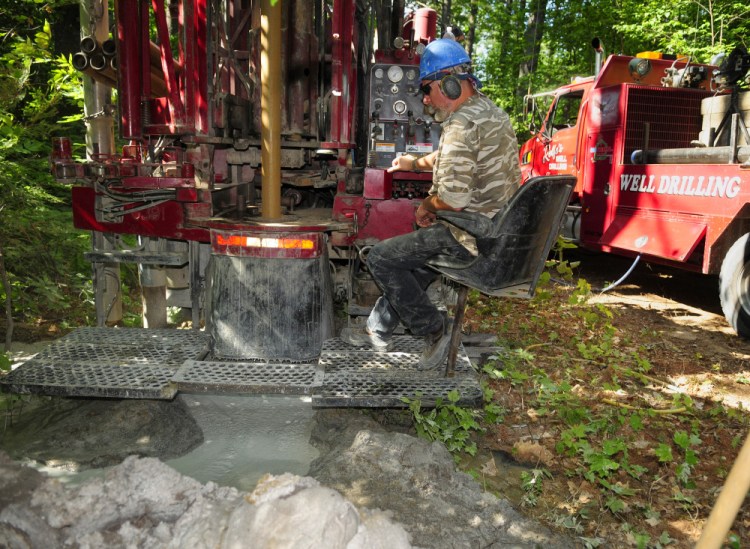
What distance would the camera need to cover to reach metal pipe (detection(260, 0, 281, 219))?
3715 millimetres

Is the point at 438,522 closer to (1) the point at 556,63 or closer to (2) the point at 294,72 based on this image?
(2) the point at 294,72

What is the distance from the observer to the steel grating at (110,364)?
316 centimetres

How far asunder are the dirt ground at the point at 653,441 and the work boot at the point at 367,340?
34.1 inches

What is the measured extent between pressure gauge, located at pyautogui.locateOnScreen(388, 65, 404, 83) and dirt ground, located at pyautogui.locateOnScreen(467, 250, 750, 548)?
2.47 metres

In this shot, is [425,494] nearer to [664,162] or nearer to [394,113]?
[394,113]

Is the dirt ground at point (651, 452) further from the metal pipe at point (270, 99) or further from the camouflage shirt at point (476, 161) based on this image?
the metal pipe at point (270, 99)

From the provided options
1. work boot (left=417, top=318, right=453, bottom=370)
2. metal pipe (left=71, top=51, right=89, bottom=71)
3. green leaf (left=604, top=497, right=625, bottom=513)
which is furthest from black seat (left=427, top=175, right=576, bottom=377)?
metal pipe (left=71, top=51, right=89, bottom=71)

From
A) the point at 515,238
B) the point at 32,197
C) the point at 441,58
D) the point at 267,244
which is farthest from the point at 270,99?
the point at 32,197

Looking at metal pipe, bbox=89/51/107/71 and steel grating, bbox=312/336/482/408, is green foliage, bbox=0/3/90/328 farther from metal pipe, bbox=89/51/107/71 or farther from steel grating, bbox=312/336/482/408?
steel grating, bbox=312/336/482/408

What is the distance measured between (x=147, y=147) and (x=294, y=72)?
1.35 metres

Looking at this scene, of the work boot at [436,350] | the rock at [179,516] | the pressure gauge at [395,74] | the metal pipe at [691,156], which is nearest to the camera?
the rock at [179,516]

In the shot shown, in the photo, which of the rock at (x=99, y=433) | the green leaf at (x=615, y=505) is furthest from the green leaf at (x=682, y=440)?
the rock at (x=99, y=433)

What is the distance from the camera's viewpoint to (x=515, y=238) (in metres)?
3.16

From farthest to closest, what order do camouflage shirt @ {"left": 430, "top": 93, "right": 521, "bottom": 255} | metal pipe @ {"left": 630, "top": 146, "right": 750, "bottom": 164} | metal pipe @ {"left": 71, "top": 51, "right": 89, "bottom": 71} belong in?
metal pipe @ {"left": 630, "top": 146, "right": 750, "bottom": 164}, metal pipe @ {"left": 71, "top": 51, "right": 89, "bottom": 71}, camouflage shirt @ {"left": 430, "top": 93, "right": 521, "bottom": 255}
